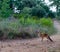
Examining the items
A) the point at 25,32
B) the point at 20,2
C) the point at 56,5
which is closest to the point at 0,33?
the point at 25,32

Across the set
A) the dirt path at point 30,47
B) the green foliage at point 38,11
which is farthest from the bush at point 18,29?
the green foliage at point 38,11

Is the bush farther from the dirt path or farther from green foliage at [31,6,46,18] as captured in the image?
green foliage at [31,6,46,18]

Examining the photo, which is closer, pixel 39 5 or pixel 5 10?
pixel 5 10

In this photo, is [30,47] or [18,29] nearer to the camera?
[30,47]

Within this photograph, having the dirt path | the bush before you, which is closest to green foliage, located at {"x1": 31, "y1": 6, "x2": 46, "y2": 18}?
the bush

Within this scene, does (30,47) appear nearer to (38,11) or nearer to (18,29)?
(18,29)

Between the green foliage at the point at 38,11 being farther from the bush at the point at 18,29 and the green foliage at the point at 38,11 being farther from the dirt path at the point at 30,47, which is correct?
the dirt path at the point at 30,47

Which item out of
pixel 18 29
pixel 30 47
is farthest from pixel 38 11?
pixel 30 47

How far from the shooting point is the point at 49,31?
17859mm

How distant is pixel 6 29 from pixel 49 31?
4369 mm

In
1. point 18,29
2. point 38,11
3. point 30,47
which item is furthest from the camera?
point 38,11

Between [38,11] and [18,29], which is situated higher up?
[18,29]

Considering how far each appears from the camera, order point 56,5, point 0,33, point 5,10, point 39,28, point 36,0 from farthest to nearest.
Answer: point 56,5 → point 36,0 → point 5,10 → point 39,28 → point 0,33

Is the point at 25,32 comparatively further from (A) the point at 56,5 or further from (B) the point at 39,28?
(A) the point at 56,5
